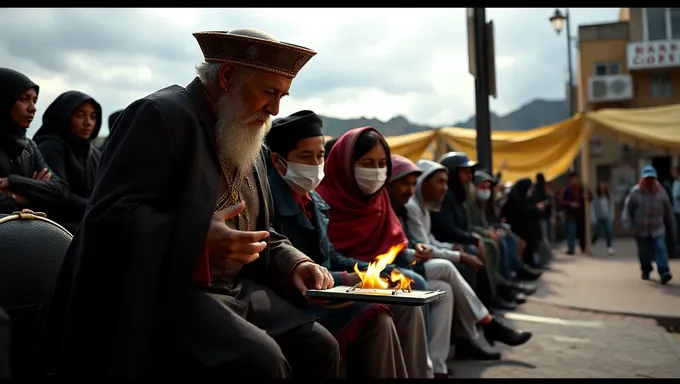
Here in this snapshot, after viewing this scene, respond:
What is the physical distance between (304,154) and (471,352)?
3023 millimetres

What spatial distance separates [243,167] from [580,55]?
37.4 m

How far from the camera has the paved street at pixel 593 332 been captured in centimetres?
554

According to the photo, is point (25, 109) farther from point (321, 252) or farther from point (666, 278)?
point (666, 278)

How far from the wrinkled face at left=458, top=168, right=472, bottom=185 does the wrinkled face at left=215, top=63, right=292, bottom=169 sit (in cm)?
566

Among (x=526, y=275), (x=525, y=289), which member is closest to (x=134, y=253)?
(x=525, y=289)

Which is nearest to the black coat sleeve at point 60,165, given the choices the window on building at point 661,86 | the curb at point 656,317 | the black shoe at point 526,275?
the curb at point 656,317

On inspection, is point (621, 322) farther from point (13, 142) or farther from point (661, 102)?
point (661, 102)

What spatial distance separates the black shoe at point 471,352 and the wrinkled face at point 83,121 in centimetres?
382

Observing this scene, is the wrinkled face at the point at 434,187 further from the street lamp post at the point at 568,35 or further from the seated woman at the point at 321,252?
the street lamp post at the point at 568,35

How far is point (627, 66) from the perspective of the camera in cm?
3353

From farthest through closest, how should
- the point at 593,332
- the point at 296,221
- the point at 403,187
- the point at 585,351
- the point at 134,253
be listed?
the point at 593,332, the point at 585,351, the point at 403,187, the point at 296,221, the point at 134,253

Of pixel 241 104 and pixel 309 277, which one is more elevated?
pixel 241 104

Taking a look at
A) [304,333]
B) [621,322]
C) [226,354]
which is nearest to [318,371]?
[304,333]

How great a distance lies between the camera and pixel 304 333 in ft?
8.70
